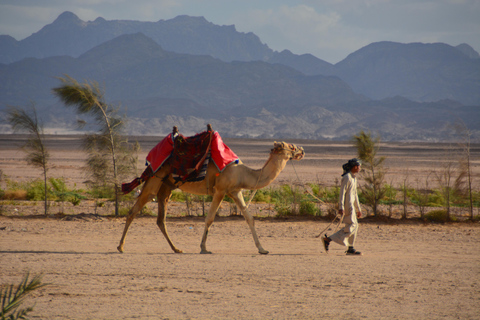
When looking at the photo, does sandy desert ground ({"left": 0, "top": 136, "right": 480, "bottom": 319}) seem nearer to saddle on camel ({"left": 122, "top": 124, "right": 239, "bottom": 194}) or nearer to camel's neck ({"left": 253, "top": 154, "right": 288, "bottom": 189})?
camel's neck ({"left": 253, "top": 154, "right": 288, "bottom": 189})

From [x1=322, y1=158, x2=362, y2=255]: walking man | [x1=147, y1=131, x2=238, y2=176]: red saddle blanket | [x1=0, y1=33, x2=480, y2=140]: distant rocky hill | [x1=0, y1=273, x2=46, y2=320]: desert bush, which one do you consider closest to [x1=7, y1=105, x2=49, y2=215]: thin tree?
[x1=147, y1=131, x2=238, y2=176]: red saddle blanket

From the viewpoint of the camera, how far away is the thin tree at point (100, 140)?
16062 millimetres

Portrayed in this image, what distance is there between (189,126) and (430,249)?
133825 mm

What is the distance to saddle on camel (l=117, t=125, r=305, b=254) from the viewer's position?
9883mm

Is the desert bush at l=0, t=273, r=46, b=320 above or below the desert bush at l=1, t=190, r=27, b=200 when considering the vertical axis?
above

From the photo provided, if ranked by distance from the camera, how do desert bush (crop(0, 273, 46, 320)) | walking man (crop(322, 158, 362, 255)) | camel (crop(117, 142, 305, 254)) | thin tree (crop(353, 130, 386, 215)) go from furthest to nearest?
thin tree (crop(353, 130, 386, 215)) → camel (crop(117, 142, 305, 254)) → walking man (crop(322, 158, 362, 255)) → desert bush (crop(0, 273, 46, 320))

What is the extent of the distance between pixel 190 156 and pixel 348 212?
129 inches

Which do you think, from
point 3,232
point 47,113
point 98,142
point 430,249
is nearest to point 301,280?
point 430,249

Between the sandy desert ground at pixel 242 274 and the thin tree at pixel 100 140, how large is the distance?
2913 mm

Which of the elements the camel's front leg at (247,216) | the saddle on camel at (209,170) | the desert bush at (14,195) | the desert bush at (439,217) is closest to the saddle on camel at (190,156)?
the saddle on camel at (209,170)

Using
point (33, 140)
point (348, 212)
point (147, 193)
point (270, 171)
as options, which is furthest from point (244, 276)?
point (33, 140)

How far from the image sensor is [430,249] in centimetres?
1080

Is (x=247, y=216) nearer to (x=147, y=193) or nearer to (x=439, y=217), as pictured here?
(x=147, y=193)

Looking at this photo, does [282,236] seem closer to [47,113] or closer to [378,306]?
[378,306]
